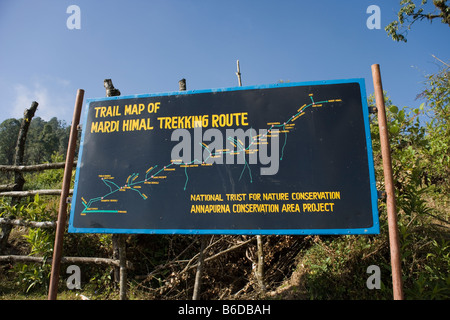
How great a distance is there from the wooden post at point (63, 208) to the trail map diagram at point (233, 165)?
13 cm

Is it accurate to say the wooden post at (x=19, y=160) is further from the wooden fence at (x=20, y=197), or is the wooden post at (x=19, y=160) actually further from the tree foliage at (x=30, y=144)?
the tree foliage at (x=30, y=144)

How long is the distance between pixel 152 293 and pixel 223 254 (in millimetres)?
1339

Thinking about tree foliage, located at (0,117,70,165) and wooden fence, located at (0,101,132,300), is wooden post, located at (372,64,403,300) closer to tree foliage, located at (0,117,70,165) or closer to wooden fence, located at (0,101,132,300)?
wooden fence, located at (0,101,132,300)

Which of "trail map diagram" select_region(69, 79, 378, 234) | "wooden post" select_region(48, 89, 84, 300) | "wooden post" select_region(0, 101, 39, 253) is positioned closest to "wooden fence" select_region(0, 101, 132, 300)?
"wooden post" select_region(0, 101, 39, 253)

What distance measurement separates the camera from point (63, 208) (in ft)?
11.8

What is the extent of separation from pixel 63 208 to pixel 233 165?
7.56ft

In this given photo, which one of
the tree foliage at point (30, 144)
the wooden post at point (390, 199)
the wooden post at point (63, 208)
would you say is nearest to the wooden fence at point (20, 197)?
the wooden post at point (63, 208)

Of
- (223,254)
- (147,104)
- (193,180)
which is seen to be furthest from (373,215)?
(147,104)

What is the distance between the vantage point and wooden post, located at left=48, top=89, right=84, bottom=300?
11.3 ft

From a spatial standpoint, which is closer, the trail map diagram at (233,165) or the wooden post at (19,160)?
the trail map diagram at (233,165)

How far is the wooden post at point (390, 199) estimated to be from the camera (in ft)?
9.32

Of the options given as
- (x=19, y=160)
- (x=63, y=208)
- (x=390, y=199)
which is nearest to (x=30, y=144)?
(x=19, y=160)
